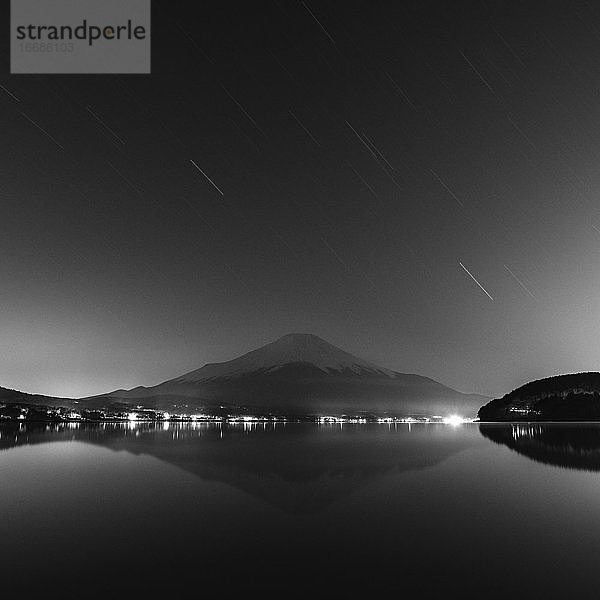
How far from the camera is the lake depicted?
12719mm

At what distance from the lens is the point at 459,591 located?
1201 cm

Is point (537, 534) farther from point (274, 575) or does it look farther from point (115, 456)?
point (115, 456)

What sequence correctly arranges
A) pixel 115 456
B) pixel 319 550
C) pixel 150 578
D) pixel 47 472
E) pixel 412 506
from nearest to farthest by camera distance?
1. pixel 150 578
2. pixel 319 550
3. pixel 412 506
4. pixel 47 472
5. pixel 115 456

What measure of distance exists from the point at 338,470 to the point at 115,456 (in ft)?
80.0

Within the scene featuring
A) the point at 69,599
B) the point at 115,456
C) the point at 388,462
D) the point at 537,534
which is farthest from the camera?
the point at 115,456

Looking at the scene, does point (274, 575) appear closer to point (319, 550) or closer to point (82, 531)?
point (319, 550)

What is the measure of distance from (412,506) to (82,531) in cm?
1305

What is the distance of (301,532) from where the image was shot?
60.5ft

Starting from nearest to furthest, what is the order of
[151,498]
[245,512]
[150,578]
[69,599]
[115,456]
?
[69,599], [150,578], [245,512], [151,498], [115,456]

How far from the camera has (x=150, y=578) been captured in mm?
12883

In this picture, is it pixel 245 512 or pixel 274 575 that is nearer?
pixel 274 575

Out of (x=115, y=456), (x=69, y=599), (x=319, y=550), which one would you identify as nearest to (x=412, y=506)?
(x=319, y=550)

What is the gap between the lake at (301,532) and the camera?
12.7 meters

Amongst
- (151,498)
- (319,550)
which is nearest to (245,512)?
(151,498)
